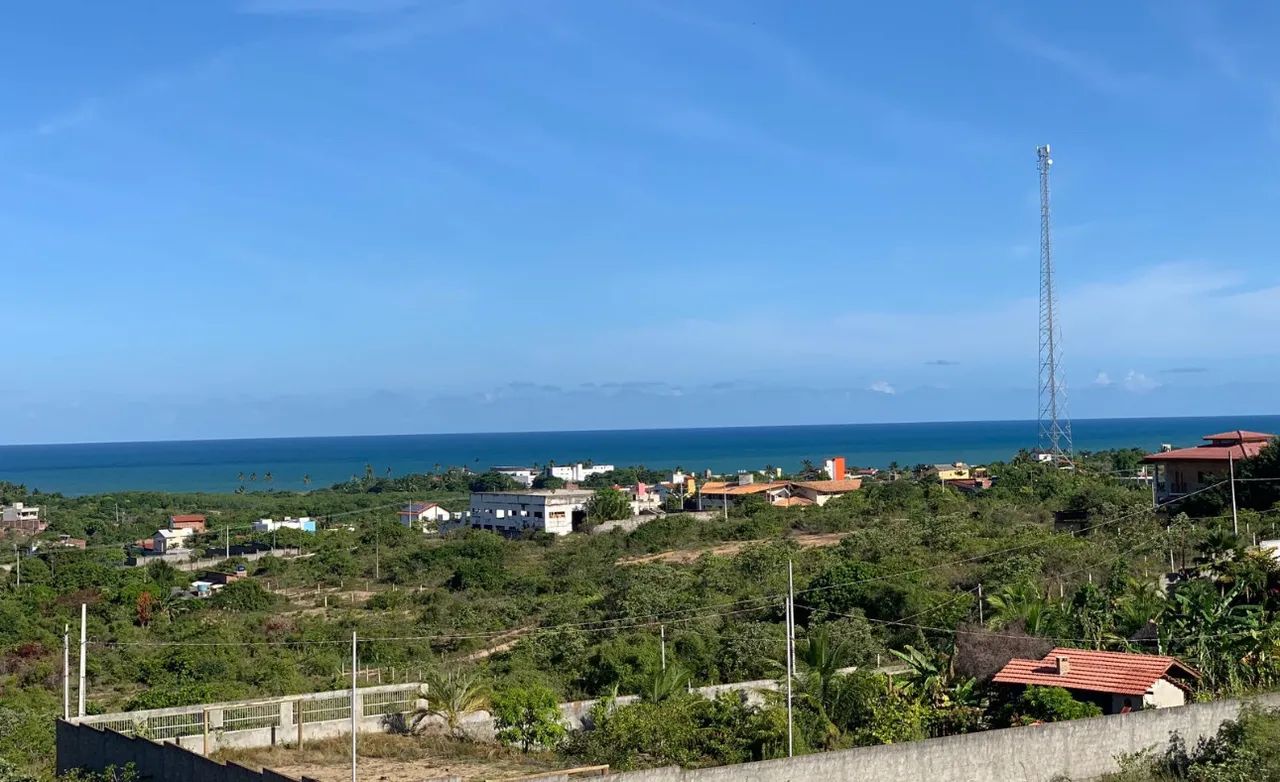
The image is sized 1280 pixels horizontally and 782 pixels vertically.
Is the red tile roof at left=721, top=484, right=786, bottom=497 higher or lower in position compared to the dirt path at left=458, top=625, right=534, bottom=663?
higher

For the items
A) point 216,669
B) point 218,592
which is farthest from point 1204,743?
point 218,592

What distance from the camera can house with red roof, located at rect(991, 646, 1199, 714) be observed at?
1866 centimetres

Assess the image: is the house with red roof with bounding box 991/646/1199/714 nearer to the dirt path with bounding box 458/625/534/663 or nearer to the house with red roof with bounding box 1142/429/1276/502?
the dirt path with bounding box 458/625/534/663

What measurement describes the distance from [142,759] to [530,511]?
5246 centimetres

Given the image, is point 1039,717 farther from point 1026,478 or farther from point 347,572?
point 1026,478

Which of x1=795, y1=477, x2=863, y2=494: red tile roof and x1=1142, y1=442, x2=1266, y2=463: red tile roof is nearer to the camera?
x1=1142, y1=442, x2=1266, y2=463: red tile roof

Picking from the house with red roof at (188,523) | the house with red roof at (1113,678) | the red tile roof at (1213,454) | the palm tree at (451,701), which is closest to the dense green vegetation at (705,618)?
the palm tree at (451,701)

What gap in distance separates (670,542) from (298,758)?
1377 inches

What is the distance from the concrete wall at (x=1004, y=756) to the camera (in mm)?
14172

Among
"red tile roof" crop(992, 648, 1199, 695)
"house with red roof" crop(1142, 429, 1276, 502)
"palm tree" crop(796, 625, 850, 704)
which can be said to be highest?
"house with red roof" crop(1142, 429, 1276, 502)

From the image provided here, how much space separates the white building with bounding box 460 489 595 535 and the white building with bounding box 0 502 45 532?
3191 centimetres

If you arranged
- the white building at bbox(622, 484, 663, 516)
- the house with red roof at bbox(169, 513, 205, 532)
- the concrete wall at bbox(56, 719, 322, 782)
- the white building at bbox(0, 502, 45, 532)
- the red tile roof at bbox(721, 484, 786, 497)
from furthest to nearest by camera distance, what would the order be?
the white building at bbox(0, 502, 45, 532) < the house with red roof at bbox(169, 513, 205, 532) < the red tile roof at bbox(721, 484, 786, 497) < the white building at bbox(622, 484, 663, 516) < the concrete wall at bbox(56, 719, 322, 782)

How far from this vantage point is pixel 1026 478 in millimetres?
61531

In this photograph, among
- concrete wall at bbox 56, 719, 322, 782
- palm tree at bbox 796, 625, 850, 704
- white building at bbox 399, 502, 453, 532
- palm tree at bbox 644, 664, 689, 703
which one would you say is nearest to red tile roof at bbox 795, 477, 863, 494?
white building at bbox 399, 502, 453, 532
